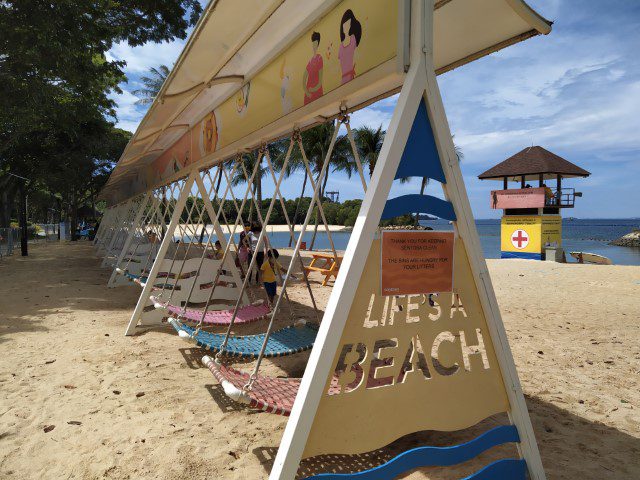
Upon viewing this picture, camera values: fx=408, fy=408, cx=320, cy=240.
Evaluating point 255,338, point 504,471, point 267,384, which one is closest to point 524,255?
point 255,338

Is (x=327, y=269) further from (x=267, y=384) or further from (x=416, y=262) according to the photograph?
(x=416, y=262)

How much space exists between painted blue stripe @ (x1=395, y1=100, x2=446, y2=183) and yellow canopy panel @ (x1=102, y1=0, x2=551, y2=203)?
0.25m

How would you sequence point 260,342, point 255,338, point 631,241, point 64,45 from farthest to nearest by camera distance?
point 631,241 < point 64,45 < point 255,338 < point 260,342

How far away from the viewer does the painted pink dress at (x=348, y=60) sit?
7.42ft

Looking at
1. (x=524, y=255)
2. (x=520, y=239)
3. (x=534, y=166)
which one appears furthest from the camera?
(x=534, y=166)

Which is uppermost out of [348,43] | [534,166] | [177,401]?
[534,166]

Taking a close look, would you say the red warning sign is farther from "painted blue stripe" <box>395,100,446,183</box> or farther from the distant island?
the distant island

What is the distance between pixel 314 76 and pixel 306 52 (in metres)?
0.24

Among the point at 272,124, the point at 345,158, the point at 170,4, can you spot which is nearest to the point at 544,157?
the point at 345,158

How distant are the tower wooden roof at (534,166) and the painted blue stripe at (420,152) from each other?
23.0m

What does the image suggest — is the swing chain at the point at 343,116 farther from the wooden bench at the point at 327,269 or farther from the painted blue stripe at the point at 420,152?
the wooden bench at the point at 327,269

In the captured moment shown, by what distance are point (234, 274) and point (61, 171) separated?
62.3 ft

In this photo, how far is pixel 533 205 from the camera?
69.5ft

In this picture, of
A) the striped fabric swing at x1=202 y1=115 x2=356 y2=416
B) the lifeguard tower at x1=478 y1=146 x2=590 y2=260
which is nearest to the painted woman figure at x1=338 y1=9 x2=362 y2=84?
the striped fabric swing at x1=202 y1=115 x2=356 y2=416
